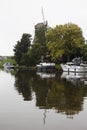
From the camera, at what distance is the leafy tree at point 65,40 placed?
114375 mm

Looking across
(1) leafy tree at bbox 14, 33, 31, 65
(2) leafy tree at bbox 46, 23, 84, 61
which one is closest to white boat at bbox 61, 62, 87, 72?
(2) leafy tree at bbox 46, 23, 84, 61

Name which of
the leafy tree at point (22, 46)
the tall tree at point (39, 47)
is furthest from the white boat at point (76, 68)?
the leafy tree at point (22, 46)

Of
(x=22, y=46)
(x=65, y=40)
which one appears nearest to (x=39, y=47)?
(x=22, y=46)

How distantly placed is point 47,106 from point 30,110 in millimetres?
2253

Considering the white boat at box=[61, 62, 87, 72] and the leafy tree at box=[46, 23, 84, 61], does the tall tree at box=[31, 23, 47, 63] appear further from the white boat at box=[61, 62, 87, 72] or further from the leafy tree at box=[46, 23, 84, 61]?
the white boat at box=[61, 62, 87, 72]

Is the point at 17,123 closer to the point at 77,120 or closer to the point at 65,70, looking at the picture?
the point at 77,120

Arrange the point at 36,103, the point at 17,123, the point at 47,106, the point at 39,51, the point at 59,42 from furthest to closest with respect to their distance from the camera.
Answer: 1. the point at 39,51
2. the point at 59,42
3. the point at 36,103
4. the point at 47,106
5. the point at 17,123

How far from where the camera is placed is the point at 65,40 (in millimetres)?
114688

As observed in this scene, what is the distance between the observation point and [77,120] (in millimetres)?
19844

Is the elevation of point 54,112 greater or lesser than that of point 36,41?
lesser

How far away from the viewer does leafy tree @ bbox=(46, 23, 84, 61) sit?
11438 cm

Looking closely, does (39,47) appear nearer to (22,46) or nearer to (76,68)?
(22,46)

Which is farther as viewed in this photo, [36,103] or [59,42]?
[59,42]

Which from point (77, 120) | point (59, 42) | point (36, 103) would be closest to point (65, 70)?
point (59, 42)
